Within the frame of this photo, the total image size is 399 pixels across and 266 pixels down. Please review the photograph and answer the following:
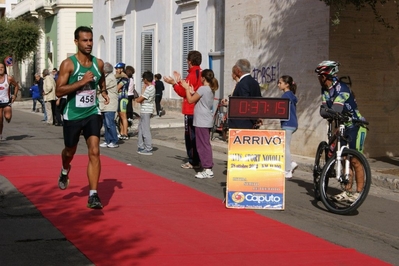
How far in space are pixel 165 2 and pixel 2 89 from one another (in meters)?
12.6

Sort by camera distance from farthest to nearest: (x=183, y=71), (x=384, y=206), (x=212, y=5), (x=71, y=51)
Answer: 1. (x=71, y=51)
2. (x=183, y=71)
3. (x=212, y=5)
4. (x=384, y=206)

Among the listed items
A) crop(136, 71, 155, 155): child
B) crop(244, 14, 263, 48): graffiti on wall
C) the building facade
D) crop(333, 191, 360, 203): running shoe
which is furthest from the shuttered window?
crop(333, 191, 360, 203): running shoe

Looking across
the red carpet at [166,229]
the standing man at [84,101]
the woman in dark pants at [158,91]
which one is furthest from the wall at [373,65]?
the woman in dark pants at [158,91]

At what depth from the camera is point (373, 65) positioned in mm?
14984

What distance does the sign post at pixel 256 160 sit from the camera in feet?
30.6

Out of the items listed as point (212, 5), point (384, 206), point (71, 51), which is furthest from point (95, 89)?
point (71, 51)

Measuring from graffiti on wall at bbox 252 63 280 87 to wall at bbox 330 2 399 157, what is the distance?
88.7 inches

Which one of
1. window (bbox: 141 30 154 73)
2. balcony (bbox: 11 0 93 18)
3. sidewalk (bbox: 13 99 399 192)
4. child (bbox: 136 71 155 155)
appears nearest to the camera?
sidewalk (bbox: 13 99 399 192)

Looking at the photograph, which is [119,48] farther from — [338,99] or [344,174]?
[344,174]

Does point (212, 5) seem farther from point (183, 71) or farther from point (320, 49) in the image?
point (320, 49)

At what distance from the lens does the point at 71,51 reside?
1795 inches

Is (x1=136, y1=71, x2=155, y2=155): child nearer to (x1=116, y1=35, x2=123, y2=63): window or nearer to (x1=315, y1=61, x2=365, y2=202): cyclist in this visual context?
(x1=315, y1=61, x2=365, y2=202): cyclist

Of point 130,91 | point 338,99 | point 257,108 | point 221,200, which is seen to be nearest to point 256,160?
point 257,108

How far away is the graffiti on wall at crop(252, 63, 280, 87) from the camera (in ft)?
55.0
